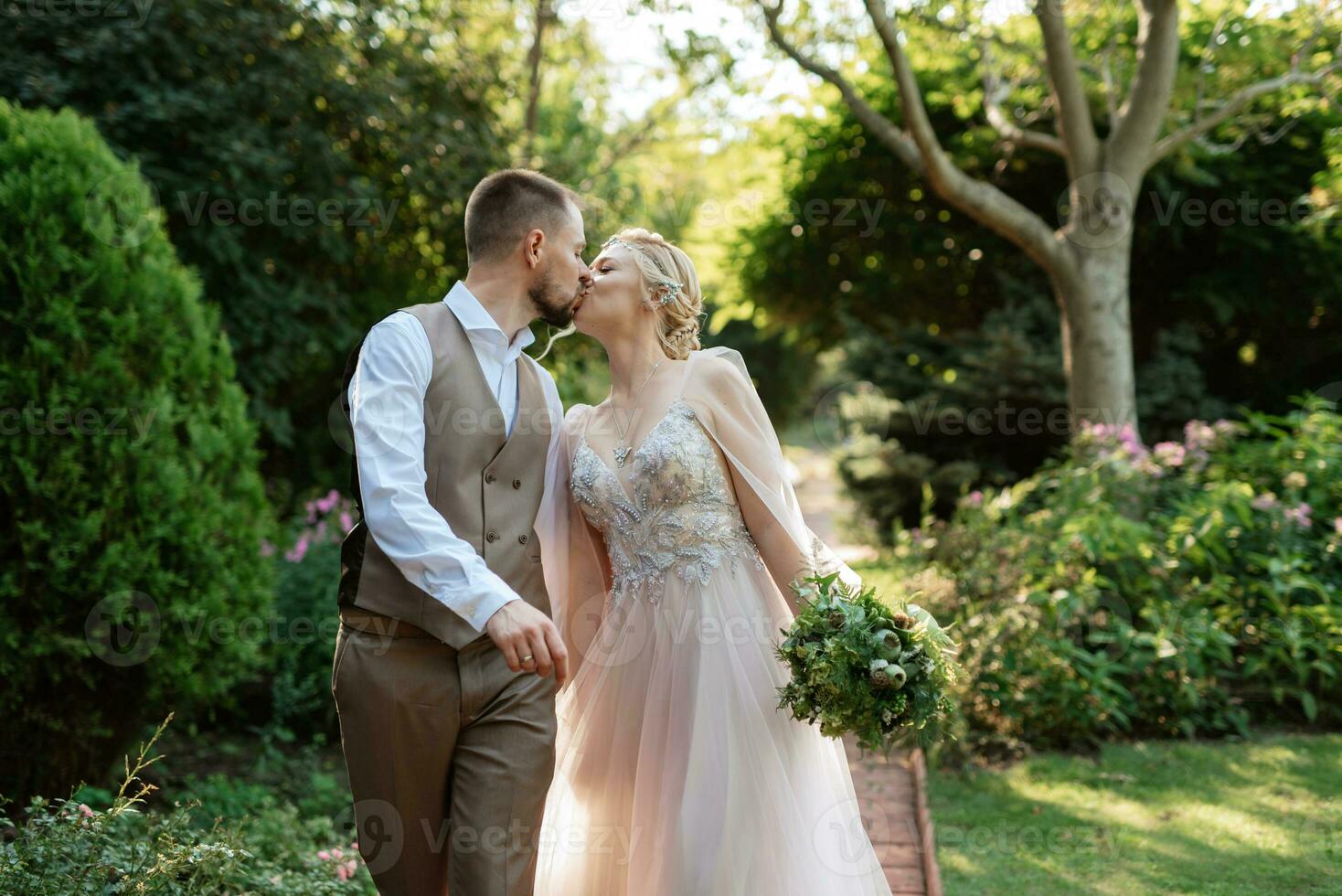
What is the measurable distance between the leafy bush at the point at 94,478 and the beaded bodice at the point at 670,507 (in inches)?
79.2

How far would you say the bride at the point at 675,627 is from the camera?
287cm

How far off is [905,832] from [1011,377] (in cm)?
695

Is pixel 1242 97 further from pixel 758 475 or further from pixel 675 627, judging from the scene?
pixel 675 627

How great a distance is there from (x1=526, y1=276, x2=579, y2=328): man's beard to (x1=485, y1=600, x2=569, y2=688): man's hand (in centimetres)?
93

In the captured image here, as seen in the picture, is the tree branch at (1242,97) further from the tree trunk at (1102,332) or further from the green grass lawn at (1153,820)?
the green grass lawn at (1153,820)

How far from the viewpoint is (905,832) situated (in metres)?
4.67

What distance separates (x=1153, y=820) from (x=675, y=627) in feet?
8.99

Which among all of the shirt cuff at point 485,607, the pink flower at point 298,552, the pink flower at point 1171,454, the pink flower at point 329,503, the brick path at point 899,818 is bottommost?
the brick path at point 899,818

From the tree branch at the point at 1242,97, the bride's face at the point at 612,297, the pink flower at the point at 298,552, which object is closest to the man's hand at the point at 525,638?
the bride's face at the point at 612,297

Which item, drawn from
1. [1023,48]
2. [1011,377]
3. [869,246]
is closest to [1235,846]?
[1023,48]

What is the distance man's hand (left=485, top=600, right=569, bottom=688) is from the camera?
2381mm

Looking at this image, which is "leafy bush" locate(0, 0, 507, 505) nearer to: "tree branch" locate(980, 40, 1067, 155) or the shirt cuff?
"tree branch" locate(980, 40, 1067, 155)

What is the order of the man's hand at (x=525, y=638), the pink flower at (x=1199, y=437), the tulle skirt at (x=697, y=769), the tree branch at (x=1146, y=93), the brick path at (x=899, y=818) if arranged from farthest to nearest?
the tree branch at (x=1146, y=93)
the pink flower at (x=1199, y=437)
the brick path at (x=899, y=818)
the tulle skirt at (x=697, y=769)
the man's hand at (x=525, y=638)

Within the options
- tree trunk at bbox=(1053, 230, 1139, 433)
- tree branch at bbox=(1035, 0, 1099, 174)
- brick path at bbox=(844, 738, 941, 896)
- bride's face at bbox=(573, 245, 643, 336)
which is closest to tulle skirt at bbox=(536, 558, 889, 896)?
bride's face at bbox=(573, 245, 643, 336)
